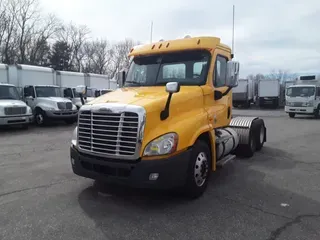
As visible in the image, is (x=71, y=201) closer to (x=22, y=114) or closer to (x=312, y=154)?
(x=312, y=154)

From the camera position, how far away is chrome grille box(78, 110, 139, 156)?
4203 millimetres

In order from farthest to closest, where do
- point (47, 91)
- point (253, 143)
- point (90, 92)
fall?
1. point (90, 92)
2. point (47, 91)
3. point (253, 143)

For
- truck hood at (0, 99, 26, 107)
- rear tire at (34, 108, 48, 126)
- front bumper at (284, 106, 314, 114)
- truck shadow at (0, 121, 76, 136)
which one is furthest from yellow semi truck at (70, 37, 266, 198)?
front bumper at (284, 106, 314, 114)

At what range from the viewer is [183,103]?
4719 millimetres

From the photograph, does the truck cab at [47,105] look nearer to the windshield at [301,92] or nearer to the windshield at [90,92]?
the windshield at [90,92]

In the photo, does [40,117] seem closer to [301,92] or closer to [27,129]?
[27,129]

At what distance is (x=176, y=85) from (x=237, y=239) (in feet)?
7.20

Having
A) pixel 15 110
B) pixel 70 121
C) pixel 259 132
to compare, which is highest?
pixel 15 110

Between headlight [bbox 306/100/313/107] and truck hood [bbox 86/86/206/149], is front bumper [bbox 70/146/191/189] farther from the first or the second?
headlight [bbox 306/100/313/107]

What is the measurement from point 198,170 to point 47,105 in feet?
42.3

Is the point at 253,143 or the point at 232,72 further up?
the point at 232,72

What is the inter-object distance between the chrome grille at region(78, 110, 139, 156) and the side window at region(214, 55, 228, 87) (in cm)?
216

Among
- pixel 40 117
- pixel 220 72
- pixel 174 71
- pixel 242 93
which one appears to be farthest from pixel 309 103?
pixel 174 71

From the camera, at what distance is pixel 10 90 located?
14836 millimetres
